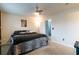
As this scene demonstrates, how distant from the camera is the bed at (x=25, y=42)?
1.65 meters

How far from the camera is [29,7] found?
1.66 meters

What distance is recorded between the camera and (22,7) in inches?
65.2

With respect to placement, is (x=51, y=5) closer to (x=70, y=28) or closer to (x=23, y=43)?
(x=70, y=28)

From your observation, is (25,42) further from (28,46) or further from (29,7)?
(29,7)

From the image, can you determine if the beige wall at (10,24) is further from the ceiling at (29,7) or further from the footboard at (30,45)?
the footboard at (30,45)

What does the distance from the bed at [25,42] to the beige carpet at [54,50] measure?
83mm

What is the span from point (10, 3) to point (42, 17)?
2.05 feet

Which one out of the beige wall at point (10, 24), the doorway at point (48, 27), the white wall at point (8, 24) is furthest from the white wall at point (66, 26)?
the white wall at point (8, 24)

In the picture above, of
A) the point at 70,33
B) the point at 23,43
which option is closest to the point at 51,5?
the point at 70,33

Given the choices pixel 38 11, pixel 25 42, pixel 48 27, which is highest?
pixel 38 11

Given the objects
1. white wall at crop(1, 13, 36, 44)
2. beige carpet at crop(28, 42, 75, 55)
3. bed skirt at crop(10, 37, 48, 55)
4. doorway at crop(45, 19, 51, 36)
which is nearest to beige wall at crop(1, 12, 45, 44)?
white wall at crop(1, 13, 36, 44)

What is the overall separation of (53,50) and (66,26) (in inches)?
20.1

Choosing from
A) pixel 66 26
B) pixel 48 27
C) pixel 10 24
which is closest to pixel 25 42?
pixel 10 24

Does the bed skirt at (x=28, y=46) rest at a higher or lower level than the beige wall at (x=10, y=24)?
lower
